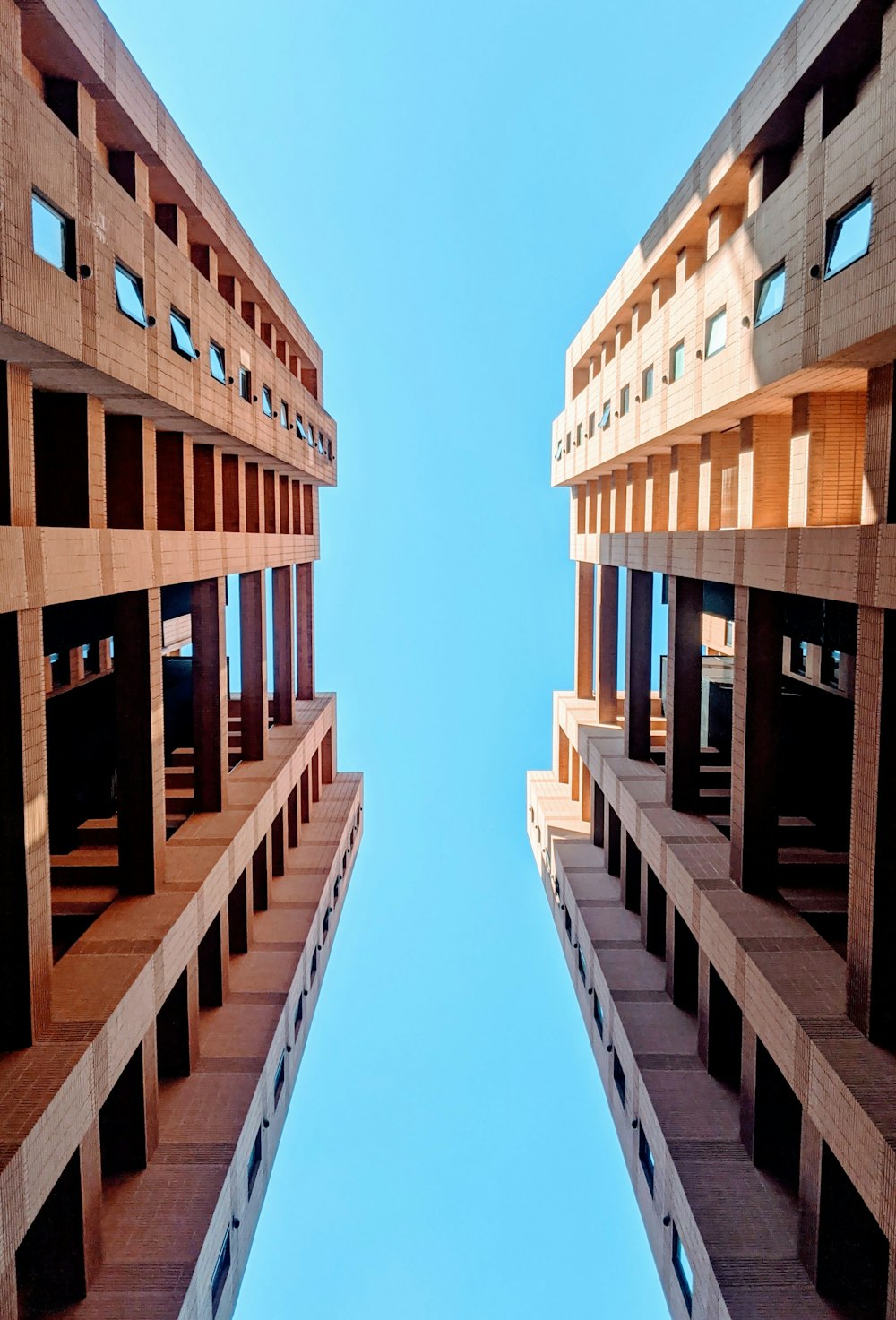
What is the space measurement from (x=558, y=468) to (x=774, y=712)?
2666 cm

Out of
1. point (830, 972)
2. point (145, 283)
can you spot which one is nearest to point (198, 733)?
point (145, 283)

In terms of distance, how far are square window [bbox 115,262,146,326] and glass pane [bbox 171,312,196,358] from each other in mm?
1939

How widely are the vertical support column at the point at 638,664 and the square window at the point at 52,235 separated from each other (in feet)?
63.3

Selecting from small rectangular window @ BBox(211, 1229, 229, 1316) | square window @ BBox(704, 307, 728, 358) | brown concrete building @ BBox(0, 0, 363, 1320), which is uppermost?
square window @ BBox(704, 307, 728, 358)

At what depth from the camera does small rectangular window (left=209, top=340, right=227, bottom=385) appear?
20.7 m

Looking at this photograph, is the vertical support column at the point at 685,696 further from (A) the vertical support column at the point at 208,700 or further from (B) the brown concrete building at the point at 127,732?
(A) the vertical support column at the point at 208,700

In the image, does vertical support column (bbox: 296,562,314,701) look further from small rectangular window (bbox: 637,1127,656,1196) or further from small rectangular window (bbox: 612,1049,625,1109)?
small rectangular window (bbox: 637,1127,656,1196)

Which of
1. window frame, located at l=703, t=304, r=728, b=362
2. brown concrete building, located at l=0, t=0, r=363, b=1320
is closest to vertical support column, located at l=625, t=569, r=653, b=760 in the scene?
window frame, located at l=703, t=304, r=728, b=362

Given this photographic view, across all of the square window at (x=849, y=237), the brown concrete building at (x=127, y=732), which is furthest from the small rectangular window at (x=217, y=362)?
the square window at (x=849, y=237)

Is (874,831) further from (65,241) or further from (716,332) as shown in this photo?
(65,241)

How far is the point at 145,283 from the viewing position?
52.4 feet

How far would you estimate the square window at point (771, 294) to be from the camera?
15.1 m

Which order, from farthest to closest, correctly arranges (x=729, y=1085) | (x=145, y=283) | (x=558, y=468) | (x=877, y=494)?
(x=558, y=468) < (x=729, y=1085) < (x=145, y=283) < (x=877, y=494)

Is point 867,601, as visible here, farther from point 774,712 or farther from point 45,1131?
point 45,1131
